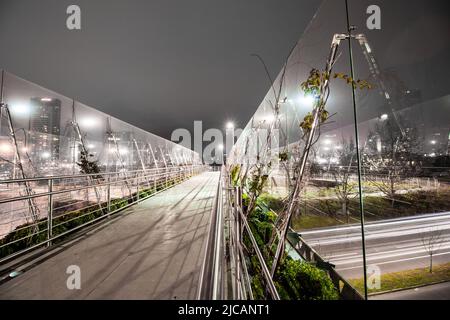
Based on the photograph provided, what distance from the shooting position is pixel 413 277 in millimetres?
5340

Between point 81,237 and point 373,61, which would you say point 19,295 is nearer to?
point 81,237

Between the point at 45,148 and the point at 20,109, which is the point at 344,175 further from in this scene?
the point at 20,109

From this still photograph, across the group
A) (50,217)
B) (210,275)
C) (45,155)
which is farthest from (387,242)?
(45,155)

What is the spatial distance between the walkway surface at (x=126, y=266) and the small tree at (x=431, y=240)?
500 cm

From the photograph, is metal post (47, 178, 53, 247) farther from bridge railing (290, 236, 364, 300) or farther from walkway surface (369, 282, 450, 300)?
walkway surface (369, 282, 450, 300)

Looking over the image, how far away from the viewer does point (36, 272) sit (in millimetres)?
1795

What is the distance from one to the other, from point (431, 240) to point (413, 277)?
1900 millimetres

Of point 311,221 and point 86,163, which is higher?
point 86,163

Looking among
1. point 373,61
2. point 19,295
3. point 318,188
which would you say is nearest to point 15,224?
point 19,295

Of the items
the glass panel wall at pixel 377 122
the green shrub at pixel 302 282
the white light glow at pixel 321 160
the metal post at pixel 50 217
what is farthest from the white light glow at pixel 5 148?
the white light glow at pixel 321 160

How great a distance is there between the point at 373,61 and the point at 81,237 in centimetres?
482

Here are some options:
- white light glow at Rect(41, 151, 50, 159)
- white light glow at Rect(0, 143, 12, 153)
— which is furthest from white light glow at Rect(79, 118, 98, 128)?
white light glow at Rect(0, 143, 12, 153)

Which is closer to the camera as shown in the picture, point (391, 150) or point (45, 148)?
point (391, 150)

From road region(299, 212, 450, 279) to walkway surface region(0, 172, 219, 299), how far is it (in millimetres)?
2627
